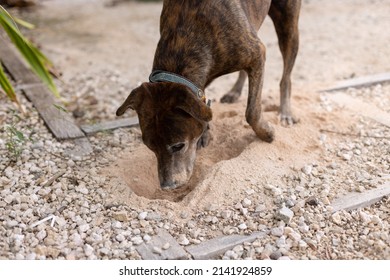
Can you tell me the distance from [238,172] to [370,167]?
1.21 meters

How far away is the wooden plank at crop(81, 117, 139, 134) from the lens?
5.47m

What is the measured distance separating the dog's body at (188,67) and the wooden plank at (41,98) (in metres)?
1.51

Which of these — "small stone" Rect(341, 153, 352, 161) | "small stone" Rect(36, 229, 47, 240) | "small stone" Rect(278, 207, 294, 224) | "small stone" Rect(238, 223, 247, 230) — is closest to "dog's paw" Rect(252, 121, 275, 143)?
"small stone" Rect(341, 153, 352, 161)

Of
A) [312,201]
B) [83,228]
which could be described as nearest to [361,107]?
[312,201]

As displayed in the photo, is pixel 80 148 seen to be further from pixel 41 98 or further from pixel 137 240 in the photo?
pixel 137 240

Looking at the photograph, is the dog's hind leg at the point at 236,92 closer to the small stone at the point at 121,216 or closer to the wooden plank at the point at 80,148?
the wooden plank at the point at 80,148

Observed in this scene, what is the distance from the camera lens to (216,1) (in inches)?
167

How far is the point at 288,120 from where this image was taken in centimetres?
539

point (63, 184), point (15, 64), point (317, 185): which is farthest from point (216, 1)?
point (15, 64)

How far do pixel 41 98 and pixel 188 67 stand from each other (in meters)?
2.69

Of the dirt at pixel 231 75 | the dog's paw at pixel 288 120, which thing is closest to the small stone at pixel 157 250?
the dirt at pixel 231 75

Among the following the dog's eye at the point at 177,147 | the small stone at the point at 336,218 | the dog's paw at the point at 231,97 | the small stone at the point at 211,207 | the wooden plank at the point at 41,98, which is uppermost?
the dog's eye at the point at 177,147

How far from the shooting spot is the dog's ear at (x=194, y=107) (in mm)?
3746

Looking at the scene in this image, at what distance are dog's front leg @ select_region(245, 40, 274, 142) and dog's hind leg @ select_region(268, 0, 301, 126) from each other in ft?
2.01
